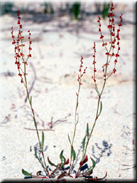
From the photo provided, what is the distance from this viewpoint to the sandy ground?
1.94 m

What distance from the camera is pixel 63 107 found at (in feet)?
8.71

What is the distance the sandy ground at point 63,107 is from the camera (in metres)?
1.94

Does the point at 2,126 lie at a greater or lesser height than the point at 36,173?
greater

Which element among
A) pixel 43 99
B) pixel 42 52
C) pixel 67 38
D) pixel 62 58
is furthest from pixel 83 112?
pixel 67 38

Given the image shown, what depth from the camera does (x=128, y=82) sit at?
10.8 feet

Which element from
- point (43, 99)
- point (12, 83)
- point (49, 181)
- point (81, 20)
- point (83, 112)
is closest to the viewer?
point (49, 181)

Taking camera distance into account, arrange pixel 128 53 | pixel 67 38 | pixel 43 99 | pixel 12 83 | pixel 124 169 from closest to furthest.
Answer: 1. pixel 124 169
2. pixel 43 99
3. pixel 12 83
4. pixel 128 53
5. pixel 67 38

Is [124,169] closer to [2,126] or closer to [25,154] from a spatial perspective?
[25,154]

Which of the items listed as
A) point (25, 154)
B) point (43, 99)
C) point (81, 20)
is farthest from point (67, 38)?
point (25, 154)

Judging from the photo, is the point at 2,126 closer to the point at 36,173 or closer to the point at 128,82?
the point at 36,173

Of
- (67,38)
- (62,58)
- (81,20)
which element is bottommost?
(62,58)

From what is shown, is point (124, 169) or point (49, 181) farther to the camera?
point (124, 169)

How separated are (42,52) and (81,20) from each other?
86.2 inches

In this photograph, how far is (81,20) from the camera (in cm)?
598
